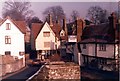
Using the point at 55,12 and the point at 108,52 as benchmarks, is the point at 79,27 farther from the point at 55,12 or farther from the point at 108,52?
the point at 55,12

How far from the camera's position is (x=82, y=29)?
25.6 m

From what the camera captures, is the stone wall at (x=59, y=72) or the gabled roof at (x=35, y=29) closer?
the stone wall at (x=59, y=72)

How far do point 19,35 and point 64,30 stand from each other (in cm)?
768

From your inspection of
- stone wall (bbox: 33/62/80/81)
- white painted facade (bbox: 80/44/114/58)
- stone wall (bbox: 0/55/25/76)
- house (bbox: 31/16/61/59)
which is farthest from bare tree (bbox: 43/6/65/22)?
stone wall (bbox: 33/62/80/81)

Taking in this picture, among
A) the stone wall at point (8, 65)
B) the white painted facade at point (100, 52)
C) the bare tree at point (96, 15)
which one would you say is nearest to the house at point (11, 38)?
the stone wall at point (8, 65)

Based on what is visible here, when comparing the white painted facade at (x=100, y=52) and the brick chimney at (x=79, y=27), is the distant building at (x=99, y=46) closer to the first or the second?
the white painted facade at (x=100, y=52)

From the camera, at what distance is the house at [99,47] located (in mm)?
19078

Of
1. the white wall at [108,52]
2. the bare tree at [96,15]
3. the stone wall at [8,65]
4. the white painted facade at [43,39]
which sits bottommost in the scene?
the stone wall at [8,65]

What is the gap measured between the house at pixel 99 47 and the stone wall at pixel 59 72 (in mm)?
5774

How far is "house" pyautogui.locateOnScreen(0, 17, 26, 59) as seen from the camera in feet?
79.9

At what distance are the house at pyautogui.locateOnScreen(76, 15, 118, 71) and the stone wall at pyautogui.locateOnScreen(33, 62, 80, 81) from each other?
5774 mm

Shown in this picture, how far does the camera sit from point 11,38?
81.3ft

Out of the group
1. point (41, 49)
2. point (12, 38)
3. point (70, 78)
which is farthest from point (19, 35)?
point (70, 78)

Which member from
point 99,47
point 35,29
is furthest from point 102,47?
point 35,29
